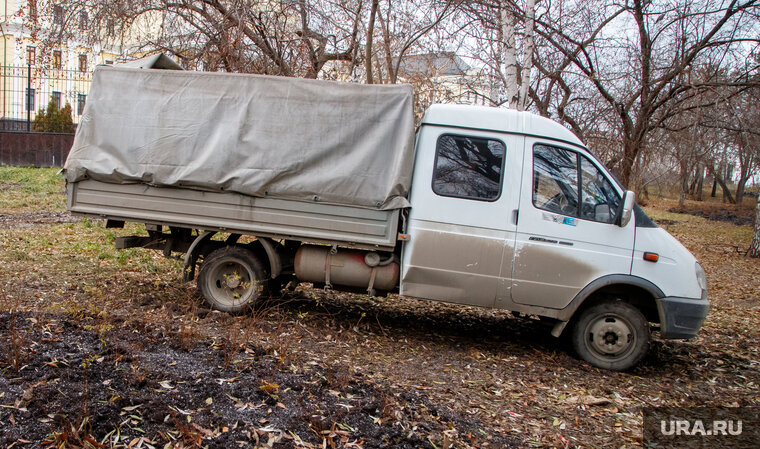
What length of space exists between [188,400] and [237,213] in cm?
266

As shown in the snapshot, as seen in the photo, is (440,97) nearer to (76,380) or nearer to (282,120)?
(282,120)

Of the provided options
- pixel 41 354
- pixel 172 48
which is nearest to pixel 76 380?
pixel 41 354

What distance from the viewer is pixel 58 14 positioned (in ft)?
39.2

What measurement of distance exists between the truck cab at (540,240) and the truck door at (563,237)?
1 cm

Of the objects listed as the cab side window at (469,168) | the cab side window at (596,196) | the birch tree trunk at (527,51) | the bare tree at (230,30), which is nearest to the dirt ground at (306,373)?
the cab side window at (596,196)

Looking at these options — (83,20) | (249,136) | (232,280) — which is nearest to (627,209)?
(249,136)

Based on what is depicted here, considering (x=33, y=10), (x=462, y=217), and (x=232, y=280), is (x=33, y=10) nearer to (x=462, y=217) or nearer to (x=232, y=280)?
(x=232, y=280)

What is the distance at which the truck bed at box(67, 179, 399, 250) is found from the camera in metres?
5.95

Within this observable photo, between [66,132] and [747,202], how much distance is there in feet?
154

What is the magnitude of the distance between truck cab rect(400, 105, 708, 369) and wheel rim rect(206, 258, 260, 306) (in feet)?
5.78

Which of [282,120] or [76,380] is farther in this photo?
[282,120]

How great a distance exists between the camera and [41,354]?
13.7ft

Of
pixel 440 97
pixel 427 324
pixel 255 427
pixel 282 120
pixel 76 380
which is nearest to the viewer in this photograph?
pixel 255 427

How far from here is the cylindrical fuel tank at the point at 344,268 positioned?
20.0 ft
